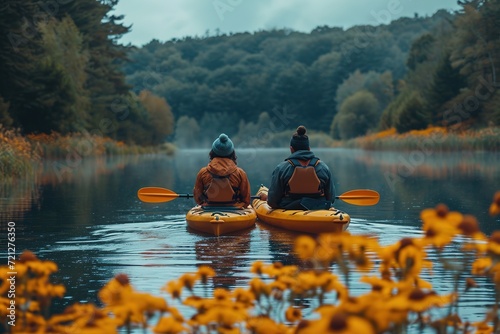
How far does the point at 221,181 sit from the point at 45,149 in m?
25.9

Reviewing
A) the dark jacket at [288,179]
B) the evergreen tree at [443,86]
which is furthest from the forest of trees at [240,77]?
the dark jacket at [288,179]

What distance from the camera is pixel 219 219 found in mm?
11844

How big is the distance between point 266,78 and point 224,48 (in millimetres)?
17653

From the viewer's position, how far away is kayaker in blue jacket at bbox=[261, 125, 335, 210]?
482 inches

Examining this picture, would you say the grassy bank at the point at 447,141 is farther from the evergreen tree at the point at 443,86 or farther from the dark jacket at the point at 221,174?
the dark jacket at the point at 221,174

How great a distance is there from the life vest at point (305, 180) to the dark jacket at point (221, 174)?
2.53ft

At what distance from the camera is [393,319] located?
301 cm

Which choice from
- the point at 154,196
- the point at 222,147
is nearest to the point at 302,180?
the point at 222,147

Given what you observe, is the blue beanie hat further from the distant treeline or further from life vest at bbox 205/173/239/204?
the distant treeline

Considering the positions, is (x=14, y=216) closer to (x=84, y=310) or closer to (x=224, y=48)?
(x=84, y=310)

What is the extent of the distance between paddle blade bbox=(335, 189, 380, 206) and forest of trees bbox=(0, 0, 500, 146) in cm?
2047

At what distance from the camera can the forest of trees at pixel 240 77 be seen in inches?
1518

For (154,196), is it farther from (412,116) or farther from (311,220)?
(412,116)

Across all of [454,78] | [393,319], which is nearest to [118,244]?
[393,319]
